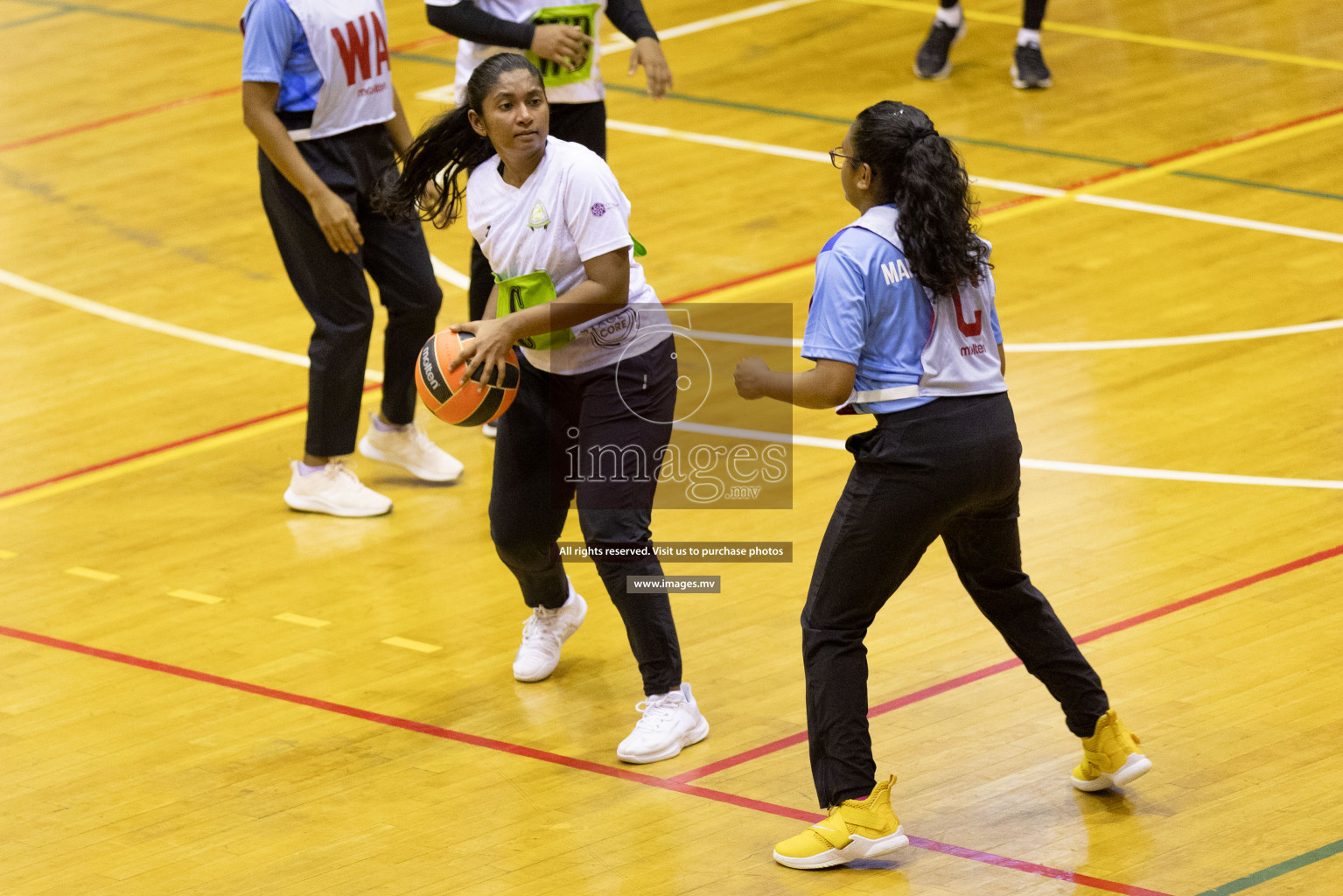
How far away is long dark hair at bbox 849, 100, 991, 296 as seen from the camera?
4645 millimetres

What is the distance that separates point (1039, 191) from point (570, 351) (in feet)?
18.0

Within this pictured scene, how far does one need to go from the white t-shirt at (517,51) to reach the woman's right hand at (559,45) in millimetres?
148

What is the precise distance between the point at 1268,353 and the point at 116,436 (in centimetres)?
501

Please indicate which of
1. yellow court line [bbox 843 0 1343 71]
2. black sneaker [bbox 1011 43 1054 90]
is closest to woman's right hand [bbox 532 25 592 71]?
black sneaker [bbox 1011 43 1054 90]

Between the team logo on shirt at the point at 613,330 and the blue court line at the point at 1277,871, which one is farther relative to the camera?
the team logo on shirt at the point at 613,330

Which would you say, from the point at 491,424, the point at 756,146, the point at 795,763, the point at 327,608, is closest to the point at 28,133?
the point at 756,146

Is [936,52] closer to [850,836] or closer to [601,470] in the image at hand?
[601,470]

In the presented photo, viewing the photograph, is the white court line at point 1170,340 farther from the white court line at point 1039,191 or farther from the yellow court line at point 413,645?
the yellow court line at point 413,645

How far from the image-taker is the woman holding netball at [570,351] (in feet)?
17.9

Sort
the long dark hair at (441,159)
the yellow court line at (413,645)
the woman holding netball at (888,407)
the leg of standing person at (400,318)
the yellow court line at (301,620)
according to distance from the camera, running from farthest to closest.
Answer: the leg of standing person at (400,318) → the yellow court line at (301,620) → the yellow court line at (413,645) → the long dark hair at (441,159) → the woman holding netball at (888,407)

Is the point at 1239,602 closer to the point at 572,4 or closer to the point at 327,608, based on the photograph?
the point at 327,608

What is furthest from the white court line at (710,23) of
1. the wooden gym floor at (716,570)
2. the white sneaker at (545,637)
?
the white sneaker at (545,637)

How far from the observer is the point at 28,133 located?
1295cm

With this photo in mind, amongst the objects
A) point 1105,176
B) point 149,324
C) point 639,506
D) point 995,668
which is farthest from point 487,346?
point 1105,176
